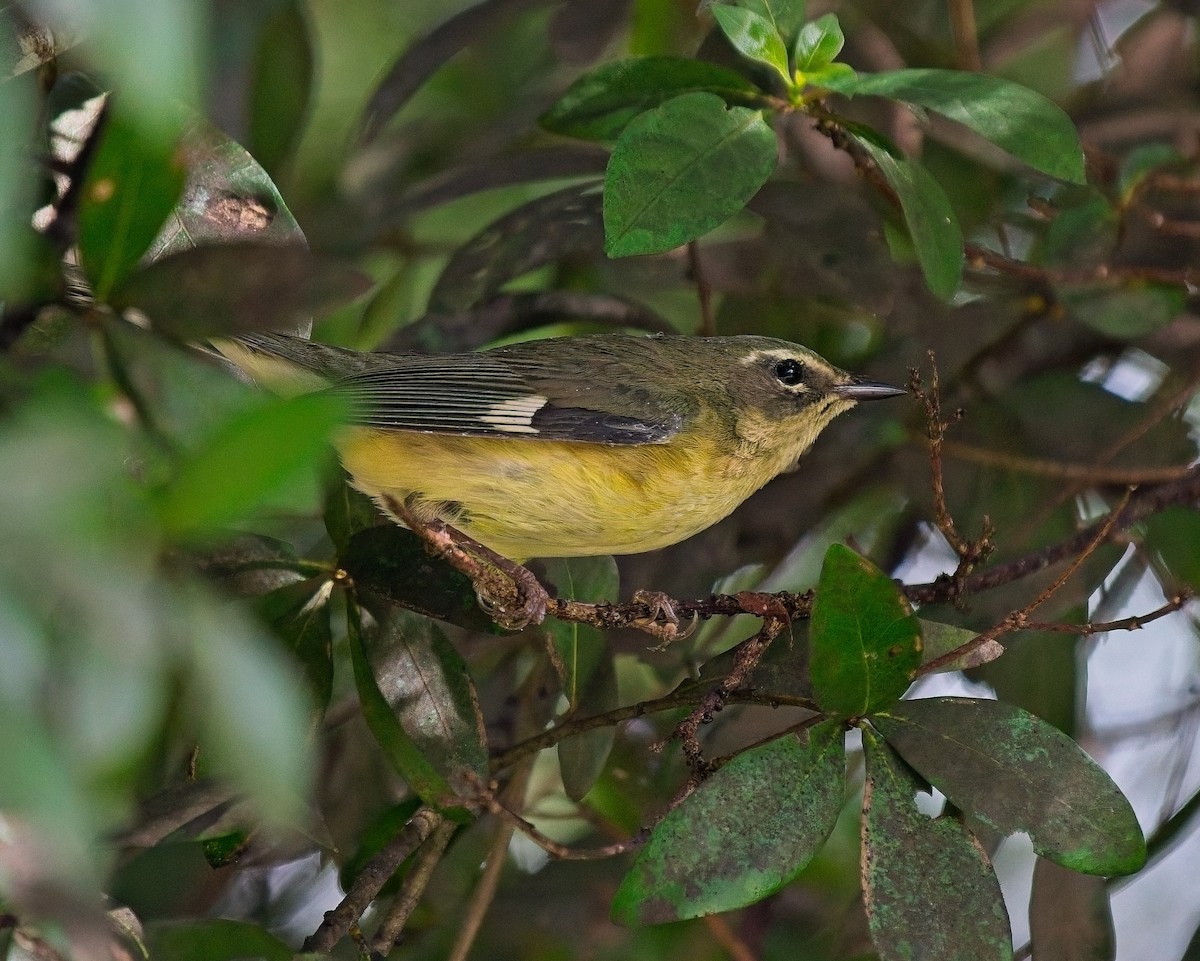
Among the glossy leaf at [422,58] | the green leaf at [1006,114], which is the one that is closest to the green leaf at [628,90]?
the green leaf at [1006,114]

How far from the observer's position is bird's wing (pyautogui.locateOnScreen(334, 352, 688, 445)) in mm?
2762

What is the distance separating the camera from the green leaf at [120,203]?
1.65 metres

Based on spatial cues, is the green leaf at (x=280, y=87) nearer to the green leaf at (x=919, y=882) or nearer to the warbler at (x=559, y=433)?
the warbler at (x=559, y=433)

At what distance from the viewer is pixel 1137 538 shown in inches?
107

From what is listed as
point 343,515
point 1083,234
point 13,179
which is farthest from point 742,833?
point 1083,234

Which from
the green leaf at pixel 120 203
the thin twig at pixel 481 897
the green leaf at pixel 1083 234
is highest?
the green leaf at pixel 120 203

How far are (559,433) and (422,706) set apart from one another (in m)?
0.79

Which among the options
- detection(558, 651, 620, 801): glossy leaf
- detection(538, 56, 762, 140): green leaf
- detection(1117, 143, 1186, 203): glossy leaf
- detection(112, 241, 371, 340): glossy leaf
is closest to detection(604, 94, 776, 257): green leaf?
detection(538, 56, 762, 140): green leaf

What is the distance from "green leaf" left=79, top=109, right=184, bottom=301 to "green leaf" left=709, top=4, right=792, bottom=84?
0.92 m

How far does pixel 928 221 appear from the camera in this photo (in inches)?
84.7

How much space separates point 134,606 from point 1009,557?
86.5 inches

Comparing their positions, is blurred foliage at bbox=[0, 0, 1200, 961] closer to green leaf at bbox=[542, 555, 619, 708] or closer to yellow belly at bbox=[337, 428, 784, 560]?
green leaf at bbox=[542, 555, 619, 708]

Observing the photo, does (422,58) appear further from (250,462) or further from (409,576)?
(250,462)

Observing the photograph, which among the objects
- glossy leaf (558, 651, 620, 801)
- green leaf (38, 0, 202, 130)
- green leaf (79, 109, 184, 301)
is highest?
green leaf (38, 0, 202, 130)
